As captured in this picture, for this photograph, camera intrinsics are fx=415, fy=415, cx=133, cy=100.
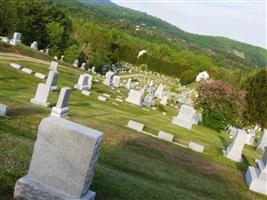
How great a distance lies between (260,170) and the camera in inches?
599

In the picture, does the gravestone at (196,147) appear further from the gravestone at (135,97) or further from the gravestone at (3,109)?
the gravestone at (135,97)

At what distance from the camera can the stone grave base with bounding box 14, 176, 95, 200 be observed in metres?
7.36

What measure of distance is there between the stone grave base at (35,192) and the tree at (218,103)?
26.3 metres

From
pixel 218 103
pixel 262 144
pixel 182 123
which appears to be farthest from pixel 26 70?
pixel 262 144

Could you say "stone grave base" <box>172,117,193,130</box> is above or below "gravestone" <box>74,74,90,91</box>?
below

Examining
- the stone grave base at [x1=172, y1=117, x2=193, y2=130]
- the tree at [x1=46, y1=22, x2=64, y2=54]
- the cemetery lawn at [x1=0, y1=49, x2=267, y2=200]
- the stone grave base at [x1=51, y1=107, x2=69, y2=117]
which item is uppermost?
the tree at [x1=46, y1=22, x2=64, y2=54]

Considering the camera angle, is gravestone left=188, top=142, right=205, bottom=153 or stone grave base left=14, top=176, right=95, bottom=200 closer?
stone grave base left=14, top=176, right=95, bottom=200

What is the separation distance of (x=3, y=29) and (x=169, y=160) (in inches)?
1662

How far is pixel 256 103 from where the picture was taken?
42156 mm

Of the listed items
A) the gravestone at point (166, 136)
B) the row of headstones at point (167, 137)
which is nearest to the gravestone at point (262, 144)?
the row of headstones at point (167, 137)

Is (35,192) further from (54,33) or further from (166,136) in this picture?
(54,33)

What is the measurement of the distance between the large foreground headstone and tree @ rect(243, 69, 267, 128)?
120ft

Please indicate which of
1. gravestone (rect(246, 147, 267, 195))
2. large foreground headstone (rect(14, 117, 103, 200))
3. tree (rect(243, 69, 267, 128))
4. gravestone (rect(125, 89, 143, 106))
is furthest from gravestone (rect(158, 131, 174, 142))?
tree (rect(243, 69, 267, 128))

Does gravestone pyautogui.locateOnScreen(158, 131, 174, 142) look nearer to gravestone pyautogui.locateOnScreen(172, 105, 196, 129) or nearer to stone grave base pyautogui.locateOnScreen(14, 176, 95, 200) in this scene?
gravestone pyautogui.locateOnScreen(172, 105, 196, 129)
